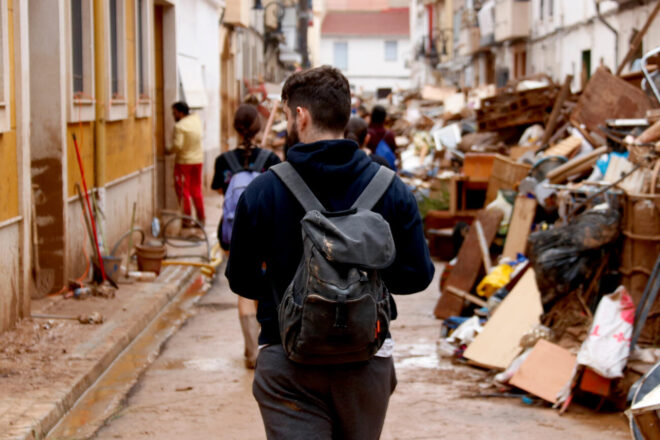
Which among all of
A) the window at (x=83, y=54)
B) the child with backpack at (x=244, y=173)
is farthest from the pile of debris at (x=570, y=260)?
the window at (x=83, y=54)

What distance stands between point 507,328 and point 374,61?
8115 centimetres

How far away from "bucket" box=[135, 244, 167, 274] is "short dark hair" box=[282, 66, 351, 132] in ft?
26.7

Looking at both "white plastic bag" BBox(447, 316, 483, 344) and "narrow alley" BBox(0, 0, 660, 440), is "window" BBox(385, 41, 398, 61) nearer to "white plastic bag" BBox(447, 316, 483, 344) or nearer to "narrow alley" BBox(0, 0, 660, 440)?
"narrow alley" BBox(0, 0, 660, 440)

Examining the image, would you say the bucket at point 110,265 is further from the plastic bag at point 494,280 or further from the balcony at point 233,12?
the balcony at point 233,12

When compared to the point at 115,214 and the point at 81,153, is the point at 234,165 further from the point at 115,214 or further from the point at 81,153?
the point at 115,214

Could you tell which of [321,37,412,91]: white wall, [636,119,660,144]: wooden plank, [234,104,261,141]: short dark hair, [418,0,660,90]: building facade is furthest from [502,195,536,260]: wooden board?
[321,37,412,91]: white wall

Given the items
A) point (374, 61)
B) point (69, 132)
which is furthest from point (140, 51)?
point (374, 61)

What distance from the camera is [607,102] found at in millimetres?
12602

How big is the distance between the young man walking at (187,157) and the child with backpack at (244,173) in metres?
7.47

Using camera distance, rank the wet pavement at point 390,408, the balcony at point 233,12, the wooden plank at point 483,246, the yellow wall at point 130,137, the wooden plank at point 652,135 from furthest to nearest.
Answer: the balcony at point 233,12 → the yellow wall at point 130,137 → the wooden plank at point 483,246 → the wooden plank at point 652,135 → the wet pavement at point 390,408

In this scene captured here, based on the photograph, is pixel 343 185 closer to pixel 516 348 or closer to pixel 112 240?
pixel 516 348

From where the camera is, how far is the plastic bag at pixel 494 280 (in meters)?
9.20

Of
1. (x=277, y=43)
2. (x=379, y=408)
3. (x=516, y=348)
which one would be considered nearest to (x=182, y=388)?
(x=516, y=348)

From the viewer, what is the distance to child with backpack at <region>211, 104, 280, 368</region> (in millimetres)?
7133
